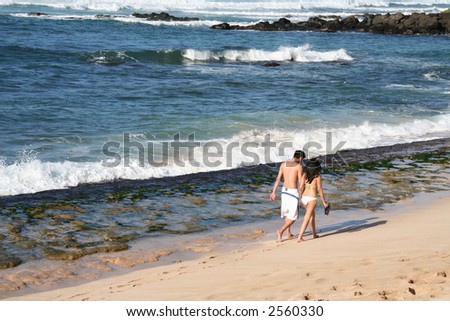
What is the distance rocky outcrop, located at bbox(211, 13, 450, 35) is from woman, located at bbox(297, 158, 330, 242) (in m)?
42.1

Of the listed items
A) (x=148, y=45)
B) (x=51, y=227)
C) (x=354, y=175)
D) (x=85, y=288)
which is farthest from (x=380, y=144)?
(x=148, y=45)

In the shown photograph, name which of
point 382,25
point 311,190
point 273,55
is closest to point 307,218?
point 311,190

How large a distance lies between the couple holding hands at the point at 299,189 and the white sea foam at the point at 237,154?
460 centimetres

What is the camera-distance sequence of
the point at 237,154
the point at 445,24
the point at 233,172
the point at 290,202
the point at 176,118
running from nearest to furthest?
the point at 290,202, the point at 233,172, the point at 237,154, the point at 176,118, the point at 445,24

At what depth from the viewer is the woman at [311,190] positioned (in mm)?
9812

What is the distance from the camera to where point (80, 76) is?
25516 millimetres

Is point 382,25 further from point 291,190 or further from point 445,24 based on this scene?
point 291,190

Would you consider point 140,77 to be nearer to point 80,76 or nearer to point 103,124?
point 80,76

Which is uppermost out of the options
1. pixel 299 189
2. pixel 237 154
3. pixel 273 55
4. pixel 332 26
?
pixel 332 26

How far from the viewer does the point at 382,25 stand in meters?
52.8

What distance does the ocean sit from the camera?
11547 mm

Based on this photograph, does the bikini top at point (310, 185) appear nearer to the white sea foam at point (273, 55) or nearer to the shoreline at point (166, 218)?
the shoreline at point (166, 218)

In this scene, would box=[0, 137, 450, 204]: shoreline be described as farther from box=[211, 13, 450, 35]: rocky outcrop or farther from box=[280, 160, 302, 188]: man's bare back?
box=[211, 13, 450, 35]: rocky outcrop

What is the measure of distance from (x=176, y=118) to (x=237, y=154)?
4.21m
